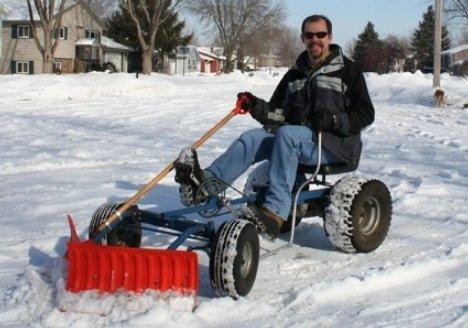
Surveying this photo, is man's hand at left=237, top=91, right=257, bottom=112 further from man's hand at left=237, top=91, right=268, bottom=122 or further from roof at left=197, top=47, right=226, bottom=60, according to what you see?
roof at left=197, top=47, right=226, bottom=60

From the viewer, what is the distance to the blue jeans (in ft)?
14.1

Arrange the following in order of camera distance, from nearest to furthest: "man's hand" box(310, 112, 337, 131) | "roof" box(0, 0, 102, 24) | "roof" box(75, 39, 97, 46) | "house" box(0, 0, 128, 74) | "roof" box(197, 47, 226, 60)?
"man's hand" box(310, 112, 337, 131), "roof" box(0, 0, 102, 24), "house" box(0, 0, 128, 74), "roof" box(75, 39, 97, 46), "roof" box(197, 47, 226, 60)

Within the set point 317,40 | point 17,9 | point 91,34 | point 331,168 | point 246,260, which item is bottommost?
point 246,260

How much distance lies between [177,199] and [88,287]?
9.66 feet

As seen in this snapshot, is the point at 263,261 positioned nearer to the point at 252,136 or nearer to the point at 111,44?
the point at 252,136

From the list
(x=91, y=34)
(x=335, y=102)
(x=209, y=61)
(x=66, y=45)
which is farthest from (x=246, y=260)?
(x=209, y=61)

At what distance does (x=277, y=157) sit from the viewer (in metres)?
4.40

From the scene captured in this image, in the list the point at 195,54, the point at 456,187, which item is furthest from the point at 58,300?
the point at 195,54

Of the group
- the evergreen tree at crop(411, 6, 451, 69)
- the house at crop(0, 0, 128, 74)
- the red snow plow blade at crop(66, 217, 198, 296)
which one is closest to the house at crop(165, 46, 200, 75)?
the house at crop(0, 0, 128, 74)

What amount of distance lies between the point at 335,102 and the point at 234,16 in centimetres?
7483

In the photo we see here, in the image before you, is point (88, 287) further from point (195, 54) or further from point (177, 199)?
point (195, 54)

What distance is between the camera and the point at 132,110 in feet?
60.1

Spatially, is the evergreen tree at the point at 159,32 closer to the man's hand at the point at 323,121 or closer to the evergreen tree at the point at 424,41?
the evergreen tree at the point at 424,41

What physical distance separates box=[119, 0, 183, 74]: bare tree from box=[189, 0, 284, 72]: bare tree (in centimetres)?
2358
